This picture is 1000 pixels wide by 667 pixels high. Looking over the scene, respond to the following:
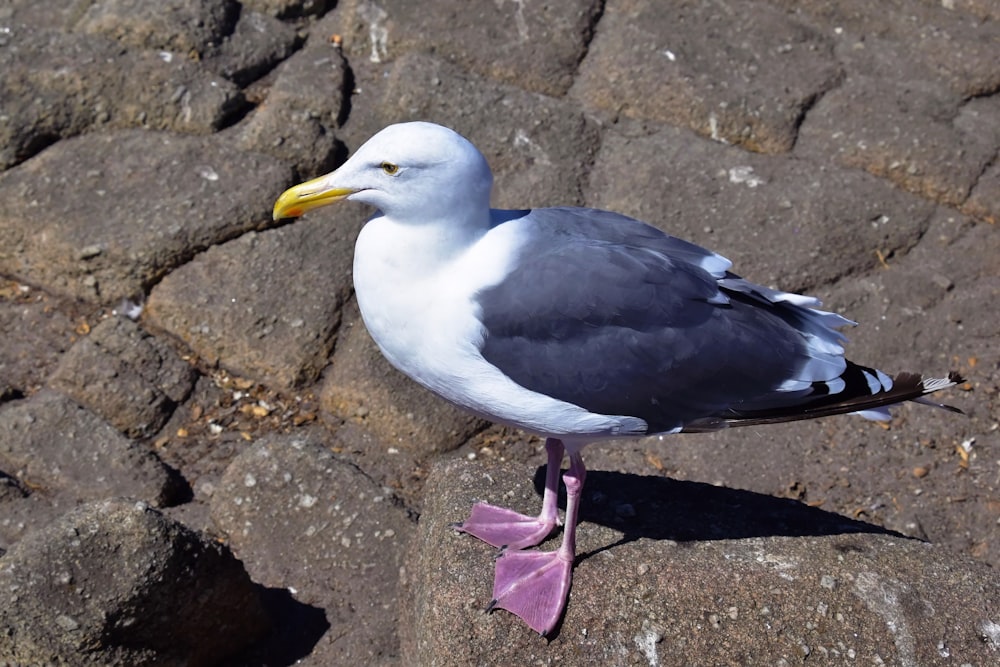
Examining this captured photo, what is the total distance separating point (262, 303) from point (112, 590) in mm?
1690

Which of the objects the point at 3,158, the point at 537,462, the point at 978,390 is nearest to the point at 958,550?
the point at 978,390

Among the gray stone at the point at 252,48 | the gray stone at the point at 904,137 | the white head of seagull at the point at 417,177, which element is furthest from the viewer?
the gray stone at the point at 252,48

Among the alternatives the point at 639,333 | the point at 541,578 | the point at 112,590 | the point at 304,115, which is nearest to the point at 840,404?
the point at 639,333

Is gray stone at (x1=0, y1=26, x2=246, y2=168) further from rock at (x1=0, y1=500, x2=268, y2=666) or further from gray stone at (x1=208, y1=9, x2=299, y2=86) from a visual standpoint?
rock at (x1=0, y1=500, x2=268, y2=666)

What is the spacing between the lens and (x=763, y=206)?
4773mm

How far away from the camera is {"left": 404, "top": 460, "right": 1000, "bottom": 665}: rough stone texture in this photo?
9.07 ft

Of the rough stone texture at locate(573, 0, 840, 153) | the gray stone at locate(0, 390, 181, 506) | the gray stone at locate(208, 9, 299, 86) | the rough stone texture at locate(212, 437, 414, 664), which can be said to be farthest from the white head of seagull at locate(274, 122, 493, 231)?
the gray stone at locate(208, 9, 299, 86)

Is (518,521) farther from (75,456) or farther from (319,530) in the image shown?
(75,456)

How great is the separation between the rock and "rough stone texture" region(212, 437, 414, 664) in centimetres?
49

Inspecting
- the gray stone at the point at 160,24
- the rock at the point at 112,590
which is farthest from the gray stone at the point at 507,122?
the rock at the point at 112,590

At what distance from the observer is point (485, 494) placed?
10.9ft

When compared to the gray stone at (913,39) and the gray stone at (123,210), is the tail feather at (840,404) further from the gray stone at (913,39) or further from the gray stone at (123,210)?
the gray stone at (913,39)

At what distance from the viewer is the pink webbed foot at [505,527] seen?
309cm

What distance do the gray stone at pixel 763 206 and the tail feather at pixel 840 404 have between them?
1.72 m
